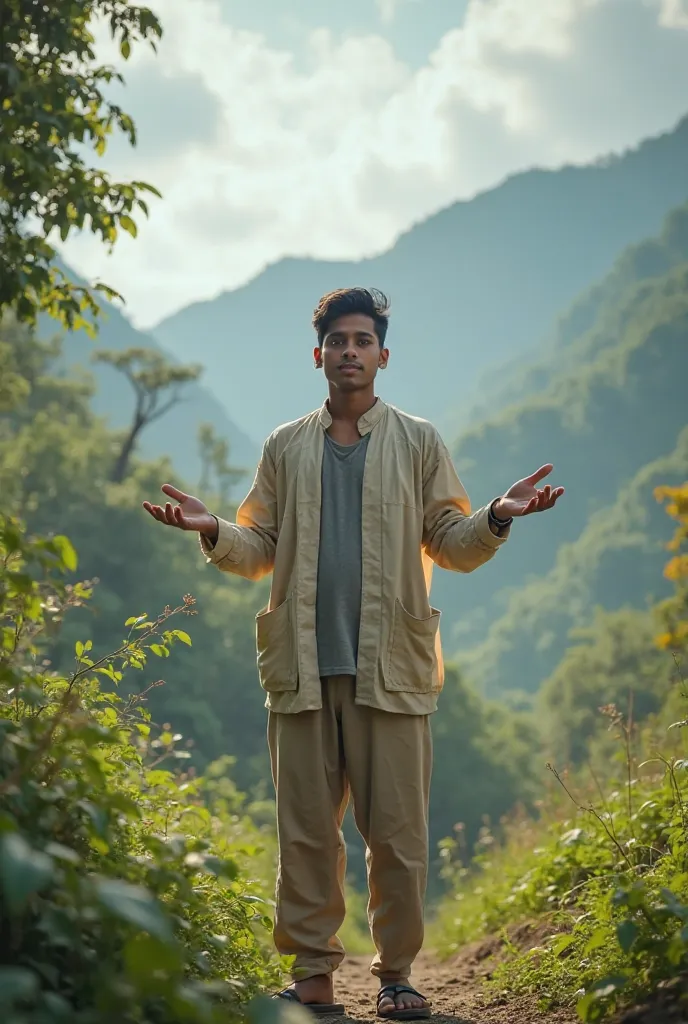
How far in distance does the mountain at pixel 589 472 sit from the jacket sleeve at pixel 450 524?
84.0 m

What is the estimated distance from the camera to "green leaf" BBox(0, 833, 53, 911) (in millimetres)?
1344

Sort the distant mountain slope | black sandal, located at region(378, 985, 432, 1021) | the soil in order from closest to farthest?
1. the soil
2. black sandal, located at region(378, 985, 432, 1021)
3. the distant mountain slope

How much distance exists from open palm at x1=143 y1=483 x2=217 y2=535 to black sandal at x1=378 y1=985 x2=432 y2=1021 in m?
1.60

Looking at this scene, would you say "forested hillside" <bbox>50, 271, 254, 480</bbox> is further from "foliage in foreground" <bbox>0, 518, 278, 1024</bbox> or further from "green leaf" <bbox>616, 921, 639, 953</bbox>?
"green leaf" <bbox>616, 921, 639, 953</bbox>

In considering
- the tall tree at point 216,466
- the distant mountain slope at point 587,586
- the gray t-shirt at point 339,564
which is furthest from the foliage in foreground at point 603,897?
the distant mountain slope at point 587,586


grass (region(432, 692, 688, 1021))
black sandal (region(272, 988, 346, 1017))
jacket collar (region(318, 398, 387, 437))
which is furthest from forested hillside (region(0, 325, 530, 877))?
black sandal (region(272, 988, 346, 1017))

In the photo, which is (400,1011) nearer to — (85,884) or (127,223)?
(85,884)

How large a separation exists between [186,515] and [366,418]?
0.75 meters

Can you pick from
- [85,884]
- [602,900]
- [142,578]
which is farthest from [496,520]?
[142,578]

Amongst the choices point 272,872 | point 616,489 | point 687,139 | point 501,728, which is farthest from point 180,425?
point 272,872

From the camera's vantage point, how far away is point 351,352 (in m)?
3.85

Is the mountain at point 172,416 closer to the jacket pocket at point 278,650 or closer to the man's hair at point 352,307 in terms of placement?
the man's hair at point 352,307

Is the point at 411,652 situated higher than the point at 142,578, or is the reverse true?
the point at 142,578

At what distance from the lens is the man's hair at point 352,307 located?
12.8 ft
